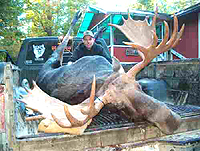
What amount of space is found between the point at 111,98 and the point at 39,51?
3.52 metres

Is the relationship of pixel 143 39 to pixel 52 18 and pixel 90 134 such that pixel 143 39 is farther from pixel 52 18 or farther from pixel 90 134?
pixel 52 18

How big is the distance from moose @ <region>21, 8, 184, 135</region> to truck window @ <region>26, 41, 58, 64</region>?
2305 millimetres

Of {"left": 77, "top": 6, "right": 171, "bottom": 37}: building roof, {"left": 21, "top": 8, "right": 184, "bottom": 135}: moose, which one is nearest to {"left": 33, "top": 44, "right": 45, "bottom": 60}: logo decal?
{"left": 21, "top": 8, "right": 184, "bottom": 135}: moose

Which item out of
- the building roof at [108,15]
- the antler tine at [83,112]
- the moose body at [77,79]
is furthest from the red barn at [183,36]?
the antler tine at [83,112]

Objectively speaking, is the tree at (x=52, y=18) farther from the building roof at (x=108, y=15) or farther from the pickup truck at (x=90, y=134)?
the pickup truck at (x=90, y=134)

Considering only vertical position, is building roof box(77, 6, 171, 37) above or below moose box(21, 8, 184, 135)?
above

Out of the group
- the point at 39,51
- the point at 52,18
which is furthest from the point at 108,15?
the point at 52,18

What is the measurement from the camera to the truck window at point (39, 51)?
5.38 meters

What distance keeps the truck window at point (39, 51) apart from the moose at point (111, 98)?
230 cm

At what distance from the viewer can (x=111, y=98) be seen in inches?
94.8

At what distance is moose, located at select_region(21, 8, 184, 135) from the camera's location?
2059mm

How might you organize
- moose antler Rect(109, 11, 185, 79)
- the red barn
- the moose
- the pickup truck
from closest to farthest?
the pickup truck < the moose < moose antler Rect(109, 11, 185, 79) < the red barn

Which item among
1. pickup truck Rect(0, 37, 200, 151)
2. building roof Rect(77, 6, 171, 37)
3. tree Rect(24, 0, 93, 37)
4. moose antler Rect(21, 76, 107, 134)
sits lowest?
pickup truck Rect(0, 37, 200, 151)

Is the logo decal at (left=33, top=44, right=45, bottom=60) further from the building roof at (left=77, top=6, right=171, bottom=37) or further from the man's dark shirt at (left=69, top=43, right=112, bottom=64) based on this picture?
the building roof at (left=77, top=6, right=171, bottom=37)
